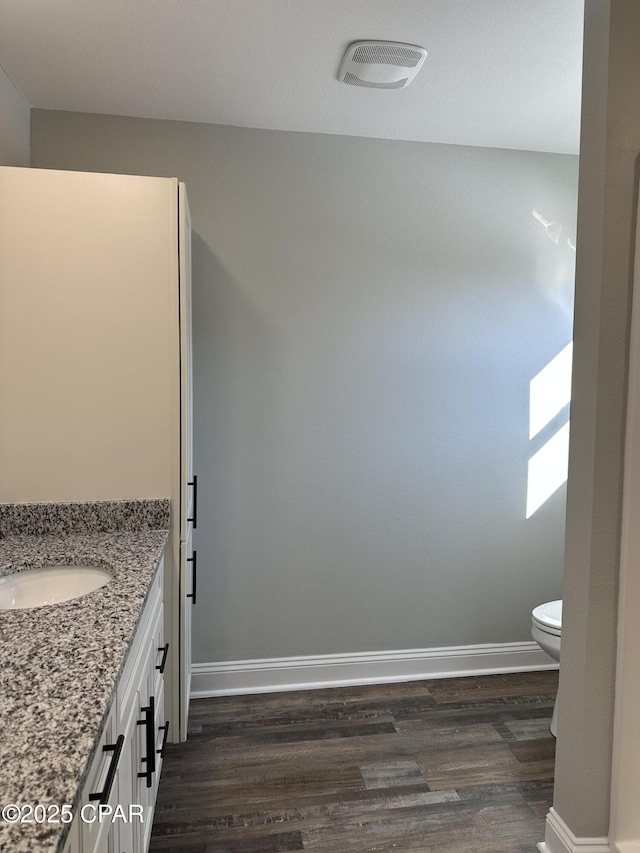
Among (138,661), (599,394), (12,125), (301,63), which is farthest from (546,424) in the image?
(12,125)

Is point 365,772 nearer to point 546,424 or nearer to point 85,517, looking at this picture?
point 85,517

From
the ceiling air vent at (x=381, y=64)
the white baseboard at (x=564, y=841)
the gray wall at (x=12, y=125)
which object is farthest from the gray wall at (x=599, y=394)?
the gray wall at (x=12, y=125)

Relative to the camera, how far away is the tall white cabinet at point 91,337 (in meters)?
2.08

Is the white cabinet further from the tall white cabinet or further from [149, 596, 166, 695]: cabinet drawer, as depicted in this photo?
the tall white cabinet

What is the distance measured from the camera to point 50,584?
5.98 ft

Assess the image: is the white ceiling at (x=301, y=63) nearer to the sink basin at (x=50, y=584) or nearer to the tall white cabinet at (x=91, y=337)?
Result: the tall white cabinet at (x=91, y=337)

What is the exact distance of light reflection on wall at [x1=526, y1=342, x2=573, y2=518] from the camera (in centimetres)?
314

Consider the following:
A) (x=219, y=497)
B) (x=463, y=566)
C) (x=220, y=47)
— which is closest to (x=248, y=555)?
(x=219, y=497)

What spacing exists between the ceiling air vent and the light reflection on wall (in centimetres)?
154

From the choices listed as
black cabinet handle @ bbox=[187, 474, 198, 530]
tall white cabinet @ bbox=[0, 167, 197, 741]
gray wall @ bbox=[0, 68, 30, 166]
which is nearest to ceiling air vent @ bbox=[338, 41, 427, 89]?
tall white cabinet @ bbox=[0, 167, 197, 741]

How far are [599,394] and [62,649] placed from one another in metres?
1.49

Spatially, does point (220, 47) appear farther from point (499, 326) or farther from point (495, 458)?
point (495, 458)

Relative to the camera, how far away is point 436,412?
3.04 meters

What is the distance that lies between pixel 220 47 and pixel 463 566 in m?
2.47
